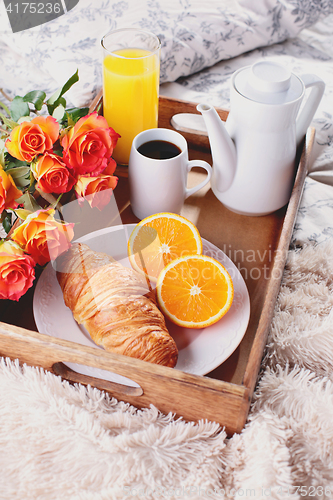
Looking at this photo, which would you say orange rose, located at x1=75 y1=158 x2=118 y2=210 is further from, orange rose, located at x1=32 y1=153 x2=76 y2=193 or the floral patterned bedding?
the floral patterned bedding

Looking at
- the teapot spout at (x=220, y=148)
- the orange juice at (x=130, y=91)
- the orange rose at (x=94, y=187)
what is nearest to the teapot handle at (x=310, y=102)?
the teapot spout at (x=220, y=148)

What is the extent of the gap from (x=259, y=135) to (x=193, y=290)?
1.10 feet

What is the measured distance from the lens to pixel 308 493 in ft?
1.87

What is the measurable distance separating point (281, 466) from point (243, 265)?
0.38 metres

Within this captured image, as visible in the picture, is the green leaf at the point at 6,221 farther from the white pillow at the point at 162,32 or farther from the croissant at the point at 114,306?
the white pillow at the point at 162,32

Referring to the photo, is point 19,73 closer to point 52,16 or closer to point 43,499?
point 52,16

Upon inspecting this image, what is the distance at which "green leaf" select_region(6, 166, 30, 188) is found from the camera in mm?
719

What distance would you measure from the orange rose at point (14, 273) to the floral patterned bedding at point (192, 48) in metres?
0.68

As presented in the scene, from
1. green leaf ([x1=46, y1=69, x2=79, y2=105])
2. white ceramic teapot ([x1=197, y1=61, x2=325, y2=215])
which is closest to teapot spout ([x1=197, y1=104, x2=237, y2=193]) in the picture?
white ceramic teapot ([x1=197, y1=61, x2=325, y2=215])

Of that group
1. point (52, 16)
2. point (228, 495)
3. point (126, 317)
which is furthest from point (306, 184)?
point (52, 16)

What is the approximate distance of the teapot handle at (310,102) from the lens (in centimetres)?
82

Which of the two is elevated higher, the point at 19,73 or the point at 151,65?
the point at 151,65

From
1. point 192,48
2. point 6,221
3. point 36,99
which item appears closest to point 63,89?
point 36,99

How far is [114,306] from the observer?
0.64 metres
